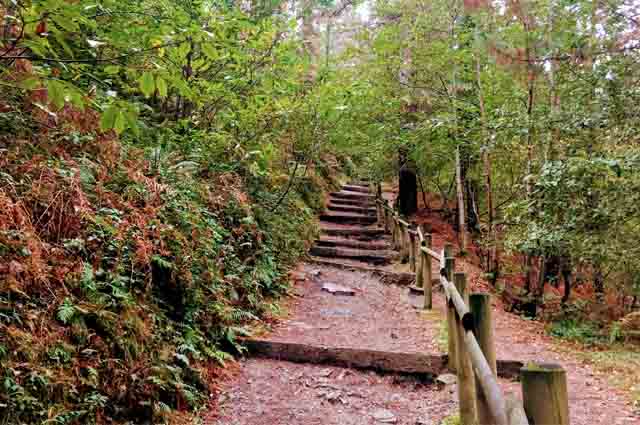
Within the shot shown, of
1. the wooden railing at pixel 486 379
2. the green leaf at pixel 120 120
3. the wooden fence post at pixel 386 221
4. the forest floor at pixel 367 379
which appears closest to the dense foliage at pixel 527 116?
the wooden fence post at pixel 386 221

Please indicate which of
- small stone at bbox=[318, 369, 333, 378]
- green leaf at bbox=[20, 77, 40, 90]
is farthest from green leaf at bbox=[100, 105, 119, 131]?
small stone at bbox=[318, 369, 333, 378]

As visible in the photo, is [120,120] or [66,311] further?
[66,311]

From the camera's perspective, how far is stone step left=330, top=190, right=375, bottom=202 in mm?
15469

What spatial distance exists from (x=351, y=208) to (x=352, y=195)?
163 centimetres

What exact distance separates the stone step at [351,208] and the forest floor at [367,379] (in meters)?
6.90

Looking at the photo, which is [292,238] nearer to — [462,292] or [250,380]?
[250,380]

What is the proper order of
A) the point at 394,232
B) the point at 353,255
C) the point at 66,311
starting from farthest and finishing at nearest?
the point at 394,232 → the point at 353,255 → the point at 66,311

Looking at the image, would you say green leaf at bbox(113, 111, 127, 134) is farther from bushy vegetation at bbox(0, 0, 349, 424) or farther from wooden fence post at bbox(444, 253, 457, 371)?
wooden fence post at bbox(444, 253, 457, 371)

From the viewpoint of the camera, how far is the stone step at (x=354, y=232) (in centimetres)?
1191

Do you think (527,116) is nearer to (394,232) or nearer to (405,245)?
(405,245)

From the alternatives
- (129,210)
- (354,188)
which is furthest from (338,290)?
(354,188)

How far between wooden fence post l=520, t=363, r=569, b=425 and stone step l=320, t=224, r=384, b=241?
33.9 feet

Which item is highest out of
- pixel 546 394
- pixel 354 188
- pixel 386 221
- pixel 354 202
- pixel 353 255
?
pixel 354 188

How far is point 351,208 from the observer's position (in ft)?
47.4
